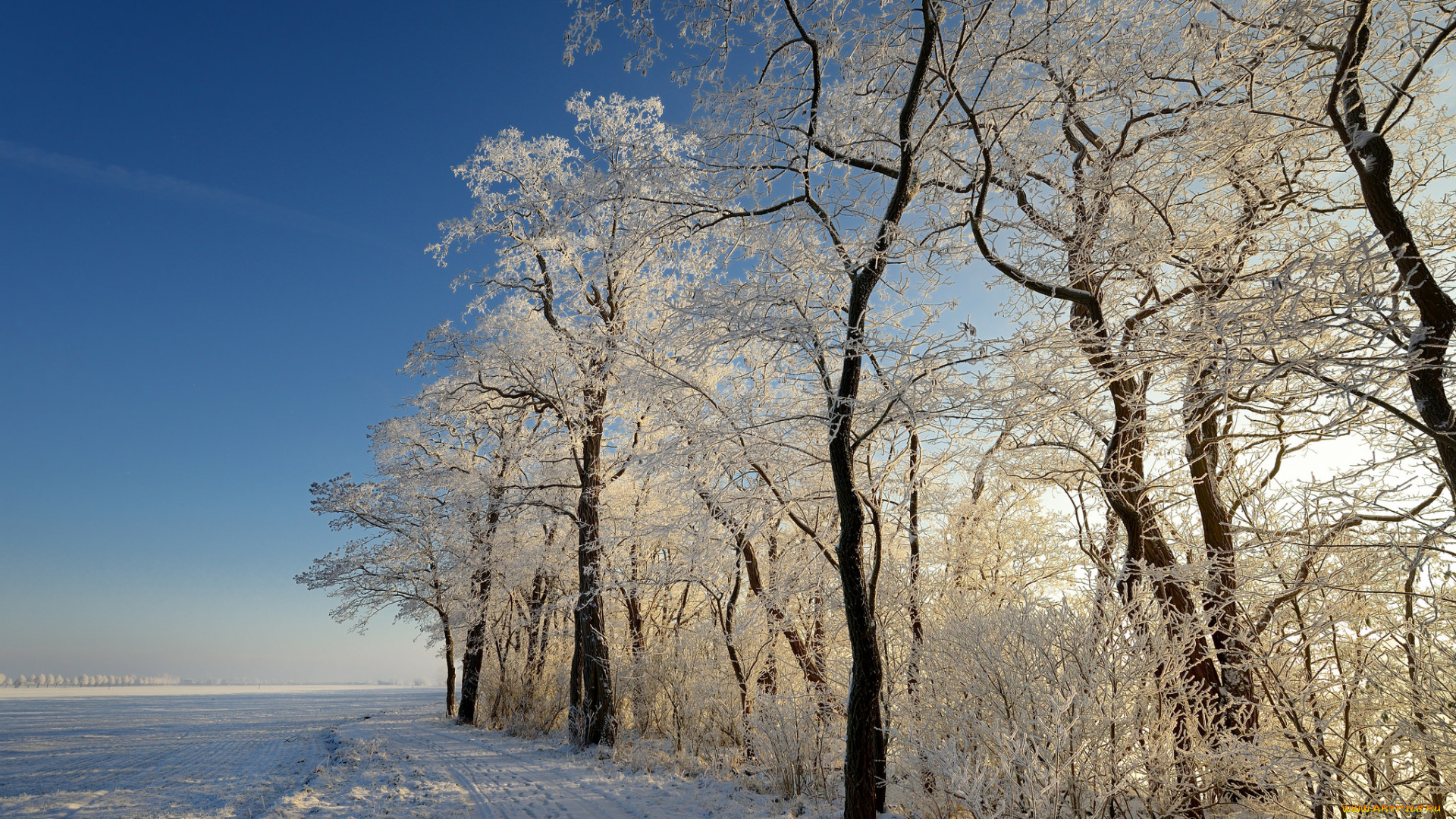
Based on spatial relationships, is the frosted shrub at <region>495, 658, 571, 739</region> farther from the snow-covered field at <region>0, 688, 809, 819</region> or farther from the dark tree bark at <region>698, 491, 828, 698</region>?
the dark tree bark at <region>698, 491, 828, 698</region>

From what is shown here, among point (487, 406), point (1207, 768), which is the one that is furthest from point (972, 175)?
point (487, 406)

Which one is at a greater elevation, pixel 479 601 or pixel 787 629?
pixel 479 601

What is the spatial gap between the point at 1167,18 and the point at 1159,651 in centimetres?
529

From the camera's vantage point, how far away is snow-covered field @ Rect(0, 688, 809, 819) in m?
6.59

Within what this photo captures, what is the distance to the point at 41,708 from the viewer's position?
88.4ft

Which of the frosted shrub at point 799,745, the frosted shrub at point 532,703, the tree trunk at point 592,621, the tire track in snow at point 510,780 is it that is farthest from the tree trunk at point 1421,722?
the frosted shrub at point 532,703

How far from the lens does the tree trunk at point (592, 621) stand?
10.7 meters

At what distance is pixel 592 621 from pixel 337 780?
13.4 feet

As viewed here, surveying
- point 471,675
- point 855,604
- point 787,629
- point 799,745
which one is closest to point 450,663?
point 471,675

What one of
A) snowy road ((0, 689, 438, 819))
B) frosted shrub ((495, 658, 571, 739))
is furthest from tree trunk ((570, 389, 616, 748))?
snowy road ((0, 689, 438, 819))

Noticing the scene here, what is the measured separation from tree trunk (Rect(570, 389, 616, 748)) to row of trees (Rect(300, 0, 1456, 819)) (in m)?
1.98

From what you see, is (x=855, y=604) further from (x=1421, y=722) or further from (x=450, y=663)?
(x=450, y=663)

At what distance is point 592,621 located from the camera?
11109mm

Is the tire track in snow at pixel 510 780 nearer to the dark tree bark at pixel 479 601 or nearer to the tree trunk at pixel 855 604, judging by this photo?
the tree trunk at pixel 855 604
